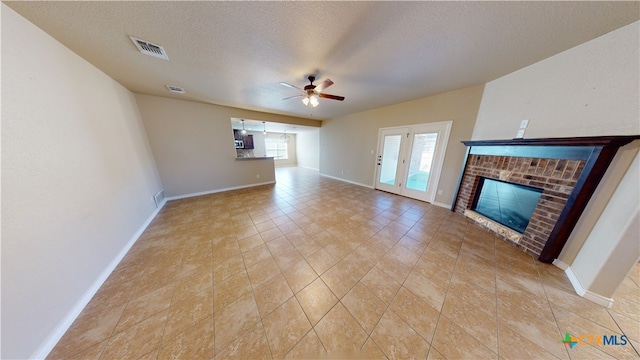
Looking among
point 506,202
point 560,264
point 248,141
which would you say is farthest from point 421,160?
point 248,141

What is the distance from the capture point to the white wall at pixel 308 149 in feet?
22.8

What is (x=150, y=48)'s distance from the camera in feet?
5.73

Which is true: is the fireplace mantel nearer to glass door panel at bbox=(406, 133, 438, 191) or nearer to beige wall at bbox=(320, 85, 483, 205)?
beige wall at bbox=(320, 85, 483, 205)

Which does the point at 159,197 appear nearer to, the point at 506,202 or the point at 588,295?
the point at 588,295

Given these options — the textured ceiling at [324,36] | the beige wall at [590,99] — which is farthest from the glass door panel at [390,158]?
the beige wall at [590,99]

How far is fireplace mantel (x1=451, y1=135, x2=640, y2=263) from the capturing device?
1.51 meters

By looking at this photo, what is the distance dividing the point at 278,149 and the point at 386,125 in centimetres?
593

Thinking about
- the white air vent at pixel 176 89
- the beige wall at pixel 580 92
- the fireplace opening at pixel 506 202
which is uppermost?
the white air vent at pixel 176 89

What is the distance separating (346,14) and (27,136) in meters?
2.66

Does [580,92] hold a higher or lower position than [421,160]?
higher

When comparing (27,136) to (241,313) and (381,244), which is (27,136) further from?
(381,244)

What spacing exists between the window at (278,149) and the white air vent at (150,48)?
21.0ft

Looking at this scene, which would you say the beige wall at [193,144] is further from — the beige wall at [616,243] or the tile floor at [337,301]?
the beige wall at [616,243]

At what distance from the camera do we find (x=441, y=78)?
96.4 inches
